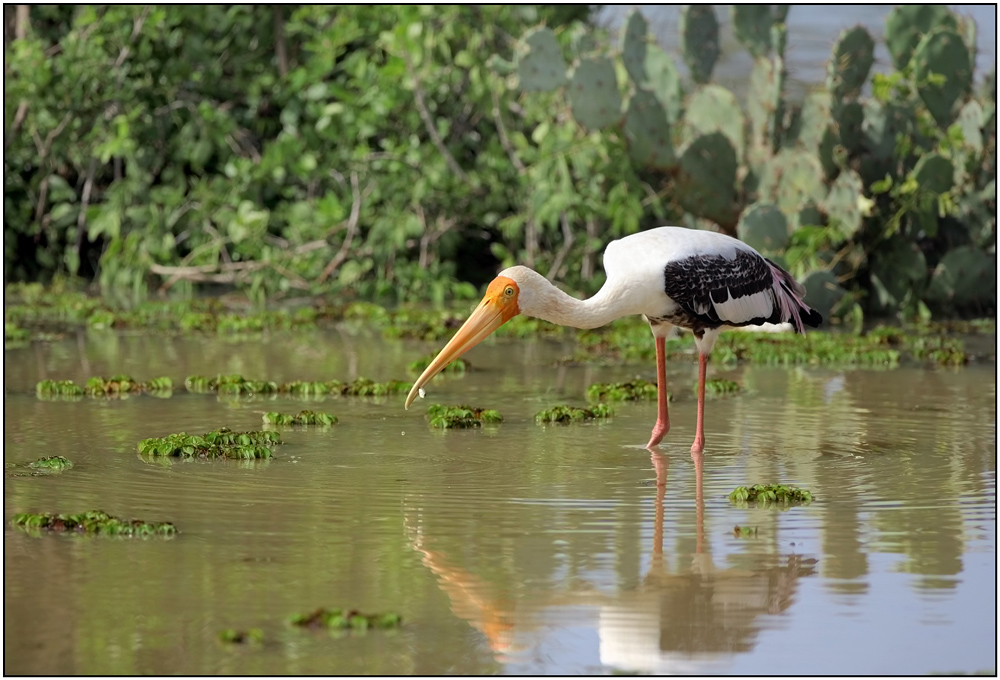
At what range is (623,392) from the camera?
9305 millimetres

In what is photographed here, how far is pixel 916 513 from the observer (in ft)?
20.1

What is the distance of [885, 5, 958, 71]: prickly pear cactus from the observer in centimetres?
1446

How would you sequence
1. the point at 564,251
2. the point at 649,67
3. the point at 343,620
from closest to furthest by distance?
the point at 343,620, the point at 649,67, the point at 564,251

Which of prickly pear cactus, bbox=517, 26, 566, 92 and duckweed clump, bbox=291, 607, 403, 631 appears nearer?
duckweed clump, bbox=291, 607, 403, 631

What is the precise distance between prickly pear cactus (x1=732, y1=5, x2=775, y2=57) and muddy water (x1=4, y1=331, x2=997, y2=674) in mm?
5642

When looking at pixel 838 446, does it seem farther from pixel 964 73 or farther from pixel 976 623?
pixel 964 73

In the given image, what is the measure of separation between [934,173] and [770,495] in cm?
800

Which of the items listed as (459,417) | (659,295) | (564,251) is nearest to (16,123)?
(564,251)

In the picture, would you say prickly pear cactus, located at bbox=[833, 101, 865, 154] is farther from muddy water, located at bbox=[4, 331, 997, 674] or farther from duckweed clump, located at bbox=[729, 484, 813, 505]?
duckweed clump, located at bbox=[729, 484, 813, 505]

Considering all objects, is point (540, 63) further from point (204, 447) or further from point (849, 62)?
point (204, 447)

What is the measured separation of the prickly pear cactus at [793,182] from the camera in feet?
45.2

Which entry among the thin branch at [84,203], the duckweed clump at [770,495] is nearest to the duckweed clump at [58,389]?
the duckweed clump at [770,495]

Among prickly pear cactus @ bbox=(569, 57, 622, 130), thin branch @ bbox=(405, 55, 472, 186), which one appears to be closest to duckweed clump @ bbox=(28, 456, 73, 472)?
prickly pear cactus @ bbox=(569, 57, 622, 130)

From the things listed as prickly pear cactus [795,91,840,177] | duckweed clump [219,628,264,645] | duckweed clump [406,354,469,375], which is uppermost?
prickly pear cactus [795,91,840,177]
